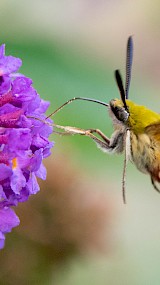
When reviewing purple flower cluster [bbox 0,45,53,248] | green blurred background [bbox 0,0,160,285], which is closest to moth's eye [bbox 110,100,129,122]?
purple flower cluster [bbox 0,45,53,248]

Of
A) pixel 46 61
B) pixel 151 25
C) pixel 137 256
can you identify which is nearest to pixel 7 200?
pixel 137 256

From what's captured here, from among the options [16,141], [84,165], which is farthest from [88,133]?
[84,165]

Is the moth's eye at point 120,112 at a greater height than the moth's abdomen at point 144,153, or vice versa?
the moth's eye at point 120,112

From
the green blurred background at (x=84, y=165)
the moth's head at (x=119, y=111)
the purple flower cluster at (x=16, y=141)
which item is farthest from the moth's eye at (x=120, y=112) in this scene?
the green blurred background at (x=84, y=165)

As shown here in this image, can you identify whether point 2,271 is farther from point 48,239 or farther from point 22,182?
point 22,182

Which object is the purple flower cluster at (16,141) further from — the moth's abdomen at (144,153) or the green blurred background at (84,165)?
the green blurred background at (84,165)

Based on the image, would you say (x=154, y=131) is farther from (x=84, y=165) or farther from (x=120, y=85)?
(x=84, y=165)

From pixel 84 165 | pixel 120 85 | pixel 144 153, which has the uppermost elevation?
pixel 120 85
